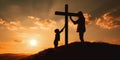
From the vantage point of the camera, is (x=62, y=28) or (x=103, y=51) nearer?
(x=103, y=51)

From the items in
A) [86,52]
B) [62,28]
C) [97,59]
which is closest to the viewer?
[97,59]

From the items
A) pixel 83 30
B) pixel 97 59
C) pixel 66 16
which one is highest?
pixel 66 16

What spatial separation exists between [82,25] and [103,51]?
2696 millimetres

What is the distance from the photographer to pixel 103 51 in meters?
18.3

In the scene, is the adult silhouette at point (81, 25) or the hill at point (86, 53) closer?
the hill at point (86, 53)

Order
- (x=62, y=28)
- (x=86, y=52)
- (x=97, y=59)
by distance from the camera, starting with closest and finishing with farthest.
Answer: (x=97, y=59) < (x=86, y=52) < (x=62, y=28)

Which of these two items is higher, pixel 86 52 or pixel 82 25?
pixel 82 25

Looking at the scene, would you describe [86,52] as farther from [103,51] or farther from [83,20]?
[83,20]

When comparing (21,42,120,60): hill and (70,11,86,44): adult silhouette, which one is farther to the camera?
(70,11,86,44): adult silhouette

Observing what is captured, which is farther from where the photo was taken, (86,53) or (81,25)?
(81,25)

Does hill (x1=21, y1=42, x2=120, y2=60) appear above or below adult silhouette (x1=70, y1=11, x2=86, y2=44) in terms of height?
below

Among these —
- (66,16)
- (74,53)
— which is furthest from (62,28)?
(74,53)

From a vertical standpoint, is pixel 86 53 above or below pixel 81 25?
below

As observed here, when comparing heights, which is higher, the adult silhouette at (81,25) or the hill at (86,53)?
the adult silhouette at (81,25)
